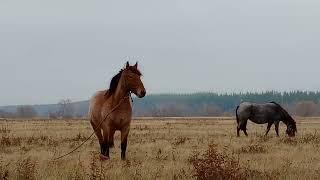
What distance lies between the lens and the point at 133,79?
1393 cm

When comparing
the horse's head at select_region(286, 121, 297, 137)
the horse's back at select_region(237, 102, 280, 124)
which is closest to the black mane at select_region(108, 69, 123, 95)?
the horse's head at select_region(286, 121, 297, 137)

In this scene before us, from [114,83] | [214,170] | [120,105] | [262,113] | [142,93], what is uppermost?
[114,83]

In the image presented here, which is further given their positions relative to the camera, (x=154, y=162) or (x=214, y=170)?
(x=154, y=162)

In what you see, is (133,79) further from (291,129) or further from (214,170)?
(291,129)

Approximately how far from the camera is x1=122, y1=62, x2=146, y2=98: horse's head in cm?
1379

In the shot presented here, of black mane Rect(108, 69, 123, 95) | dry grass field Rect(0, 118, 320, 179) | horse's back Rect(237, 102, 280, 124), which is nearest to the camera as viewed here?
dry grass field Rect(0, 118, 320, 179)

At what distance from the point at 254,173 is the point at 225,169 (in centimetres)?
139

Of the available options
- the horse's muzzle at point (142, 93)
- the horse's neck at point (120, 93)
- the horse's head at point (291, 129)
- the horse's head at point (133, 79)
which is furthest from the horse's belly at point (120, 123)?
the horse's head at point (291, 129)

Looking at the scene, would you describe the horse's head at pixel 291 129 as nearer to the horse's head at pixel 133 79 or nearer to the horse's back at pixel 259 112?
the horse's back at pixel 259 112

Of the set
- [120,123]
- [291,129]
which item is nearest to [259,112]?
[291,129]

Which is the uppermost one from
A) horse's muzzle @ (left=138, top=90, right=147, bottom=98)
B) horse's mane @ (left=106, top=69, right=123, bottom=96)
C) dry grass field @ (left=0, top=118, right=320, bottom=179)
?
horse's mane @ (left=106, top=69, right=123, bottom=96)

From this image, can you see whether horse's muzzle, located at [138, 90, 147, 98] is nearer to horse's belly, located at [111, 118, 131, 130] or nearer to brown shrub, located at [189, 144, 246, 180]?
horse's belly, located at [111, 118, 131, 130]

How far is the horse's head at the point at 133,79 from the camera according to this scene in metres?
13.8

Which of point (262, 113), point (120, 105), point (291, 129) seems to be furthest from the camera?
point (262, 113)
